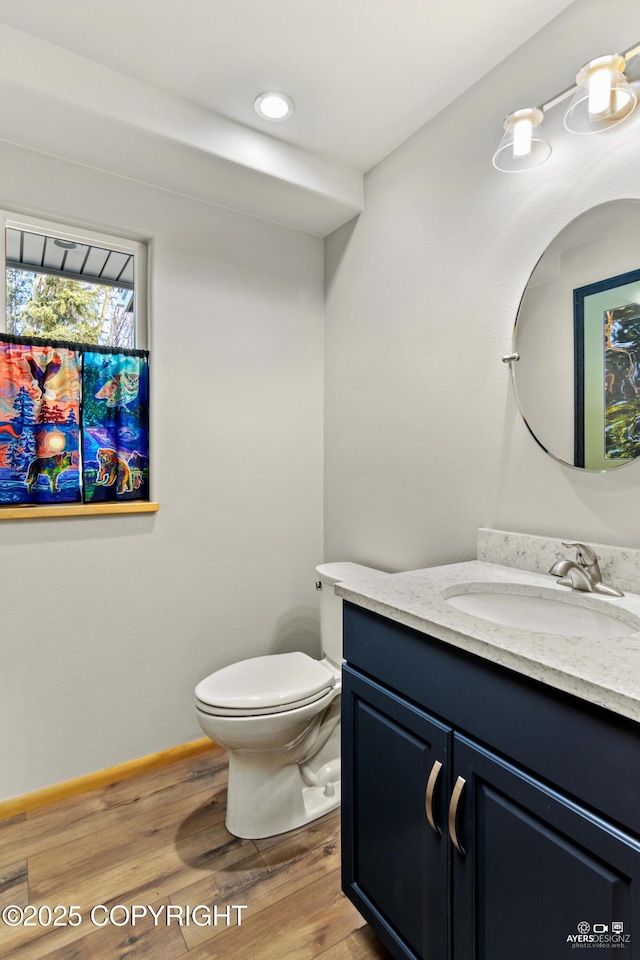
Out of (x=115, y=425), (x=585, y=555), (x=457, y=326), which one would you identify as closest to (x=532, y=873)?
(x=585, y=555)

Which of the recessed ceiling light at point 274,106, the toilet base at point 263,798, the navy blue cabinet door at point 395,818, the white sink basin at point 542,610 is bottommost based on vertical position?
the toilet base at point 263,798

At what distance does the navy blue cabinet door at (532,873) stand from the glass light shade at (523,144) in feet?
4.88

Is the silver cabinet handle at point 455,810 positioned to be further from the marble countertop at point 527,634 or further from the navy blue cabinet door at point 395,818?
the marble countertop at point 527,634

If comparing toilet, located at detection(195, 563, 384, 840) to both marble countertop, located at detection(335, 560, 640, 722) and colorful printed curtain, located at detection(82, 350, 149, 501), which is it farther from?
colorful printed curtain, located at detection(82, 350, 149, 501)

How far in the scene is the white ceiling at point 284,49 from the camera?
1405mm

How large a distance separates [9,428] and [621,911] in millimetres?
2006

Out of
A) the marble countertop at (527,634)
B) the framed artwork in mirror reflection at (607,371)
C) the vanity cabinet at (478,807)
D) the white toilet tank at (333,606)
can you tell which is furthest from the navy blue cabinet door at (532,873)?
the white toilet tank at (333,606)

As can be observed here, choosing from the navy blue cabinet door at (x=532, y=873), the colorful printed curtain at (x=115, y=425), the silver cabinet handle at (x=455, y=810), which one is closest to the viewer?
the navy blue cabinet door at (x=532, y=873)

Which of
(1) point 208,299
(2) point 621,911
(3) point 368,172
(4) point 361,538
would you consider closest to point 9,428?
(1) point 208,299

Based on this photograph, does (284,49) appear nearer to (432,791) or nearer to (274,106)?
(274,106)

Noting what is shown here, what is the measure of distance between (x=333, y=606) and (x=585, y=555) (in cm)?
102

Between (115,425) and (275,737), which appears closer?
(275,737)

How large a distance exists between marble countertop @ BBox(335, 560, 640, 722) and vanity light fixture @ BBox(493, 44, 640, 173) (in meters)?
1.15

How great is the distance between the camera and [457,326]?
173 cm
